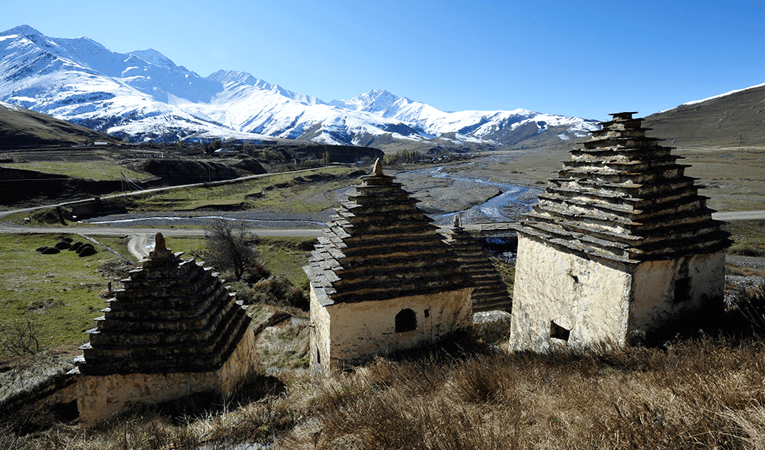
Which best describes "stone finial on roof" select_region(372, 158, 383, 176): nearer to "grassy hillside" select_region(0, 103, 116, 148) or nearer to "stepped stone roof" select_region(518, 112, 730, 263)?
"stepped stone roof" select_region(518, 112, 730, 263)

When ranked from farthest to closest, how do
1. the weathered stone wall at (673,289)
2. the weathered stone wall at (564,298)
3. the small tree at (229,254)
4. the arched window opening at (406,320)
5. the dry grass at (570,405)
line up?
the small tree at (229,254)
the arched window opening at (406,320)
the weathered stone wall at (564,298)
the weathered stone wall at (673,289)
the dry grass at (570,405)

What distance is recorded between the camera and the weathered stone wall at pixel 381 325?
996 cm

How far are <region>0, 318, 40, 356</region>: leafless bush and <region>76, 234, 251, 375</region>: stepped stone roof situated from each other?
390 inches

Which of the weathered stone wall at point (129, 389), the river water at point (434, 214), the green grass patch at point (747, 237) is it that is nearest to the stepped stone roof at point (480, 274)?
the weathered stone wall at point (129, 389)

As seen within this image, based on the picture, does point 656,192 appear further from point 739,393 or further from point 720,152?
point 720,152

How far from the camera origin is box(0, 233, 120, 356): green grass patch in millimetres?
18578

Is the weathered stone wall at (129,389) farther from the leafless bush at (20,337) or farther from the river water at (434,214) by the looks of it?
the river water at (434,214)

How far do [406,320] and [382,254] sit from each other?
7.00 ft

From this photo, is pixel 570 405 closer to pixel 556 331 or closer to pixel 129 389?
pixel 556 331

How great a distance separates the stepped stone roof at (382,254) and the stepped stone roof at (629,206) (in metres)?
3.12

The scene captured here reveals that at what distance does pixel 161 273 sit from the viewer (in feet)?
30.4

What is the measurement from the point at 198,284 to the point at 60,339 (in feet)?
42.3

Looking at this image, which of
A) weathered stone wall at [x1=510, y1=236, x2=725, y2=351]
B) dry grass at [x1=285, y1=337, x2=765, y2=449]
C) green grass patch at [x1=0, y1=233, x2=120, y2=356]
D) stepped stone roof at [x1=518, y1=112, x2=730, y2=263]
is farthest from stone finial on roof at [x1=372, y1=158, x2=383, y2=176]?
green grass patch at [x1=0, y1=233, x2=120, y2=356]

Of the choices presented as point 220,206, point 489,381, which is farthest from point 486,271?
point 220,206
